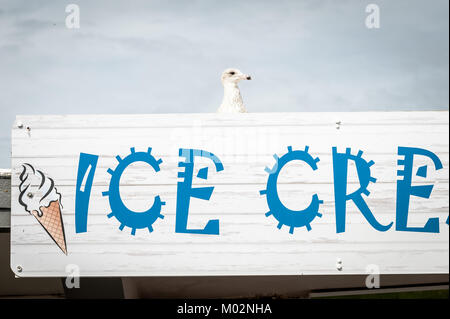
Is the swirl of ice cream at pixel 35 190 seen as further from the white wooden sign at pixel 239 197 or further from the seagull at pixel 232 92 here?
the seagull at pixel 232 92

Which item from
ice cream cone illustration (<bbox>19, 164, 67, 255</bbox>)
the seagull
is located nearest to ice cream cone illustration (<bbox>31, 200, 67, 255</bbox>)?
ice cream cone illustration (<bbox>19, 164, 67, 255</bbox>)

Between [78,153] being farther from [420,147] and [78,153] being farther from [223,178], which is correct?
[420,147]

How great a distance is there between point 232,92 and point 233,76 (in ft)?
0.45

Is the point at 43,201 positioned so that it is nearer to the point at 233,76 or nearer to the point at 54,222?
the point at 54,222

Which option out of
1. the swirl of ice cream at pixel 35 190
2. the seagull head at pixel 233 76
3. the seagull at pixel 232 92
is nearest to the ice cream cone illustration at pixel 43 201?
the swirl of ice cream at pixel 35 190

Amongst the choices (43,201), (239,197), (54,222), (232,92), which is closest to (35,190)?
(43,201)

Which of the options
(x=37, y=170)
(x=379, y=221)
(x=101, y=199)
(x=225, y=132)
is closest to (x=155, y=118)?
(x=225, y=132)

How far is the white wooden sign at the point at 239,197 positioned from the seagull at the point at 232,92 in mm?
765

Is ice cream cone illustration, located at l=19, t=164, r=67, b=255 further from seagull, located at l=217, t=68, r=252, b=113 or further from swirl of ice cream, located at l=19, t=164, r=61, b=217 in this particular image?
seagull, located at l=217, t=68, r=252, b=113

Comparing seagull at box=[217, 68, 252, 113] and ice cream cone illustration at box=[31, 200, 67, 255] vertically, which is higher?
seagull at box=[217, 68, 252, 113]

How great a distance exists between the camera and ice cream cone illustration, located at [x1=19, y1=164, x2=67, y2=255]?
2.28 m

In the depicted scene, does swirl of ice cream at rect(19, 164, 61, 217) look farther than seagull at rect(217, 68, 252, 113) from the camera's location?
No

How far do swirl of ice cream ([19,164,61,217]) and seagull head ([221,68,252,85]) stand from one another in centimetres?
148

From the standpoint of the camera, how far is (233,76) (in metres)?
3.13
